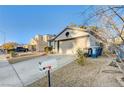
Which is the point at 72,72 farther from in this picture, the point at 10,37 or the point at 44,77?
the point at 10,37

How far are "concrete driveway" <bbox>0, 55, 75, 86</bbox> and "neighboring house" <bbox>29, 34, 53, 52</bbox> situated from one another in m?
0.12

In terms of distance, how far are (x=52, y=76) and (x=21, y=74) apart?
0.34 meters

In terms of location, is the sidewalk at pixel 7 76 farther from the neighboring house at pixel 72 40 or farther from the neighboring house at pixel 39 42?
the neighboring house at pixel 72 40

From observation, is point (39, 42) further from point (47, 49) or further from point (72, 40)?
point (72, 40)

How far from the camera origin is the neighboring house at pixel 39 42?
2990 millimetres

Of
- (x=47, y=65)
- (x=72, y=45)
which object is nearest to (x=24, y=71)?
(x=47, y=65)

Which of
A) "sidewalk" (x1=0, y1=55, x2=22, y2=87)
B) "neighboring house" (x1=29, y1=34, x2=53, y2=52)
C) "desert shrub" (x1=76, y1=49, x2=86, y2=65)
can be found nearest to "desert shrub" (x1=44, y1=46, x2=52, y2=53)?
"neighboring house" (x1=29, y1=34, x2=53, y2=52)

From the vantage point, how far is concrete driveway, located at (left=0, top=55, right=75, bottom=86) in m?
2.96

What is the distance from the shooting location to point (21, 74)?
9.80ft

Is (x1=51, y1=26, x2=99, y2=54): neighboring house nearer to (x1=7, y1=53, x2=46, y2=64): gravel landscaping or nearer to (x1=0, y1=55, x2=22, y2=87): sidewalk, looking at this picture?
(x1=7, y1=53, x2=46, y2=64): gravel landscaping
